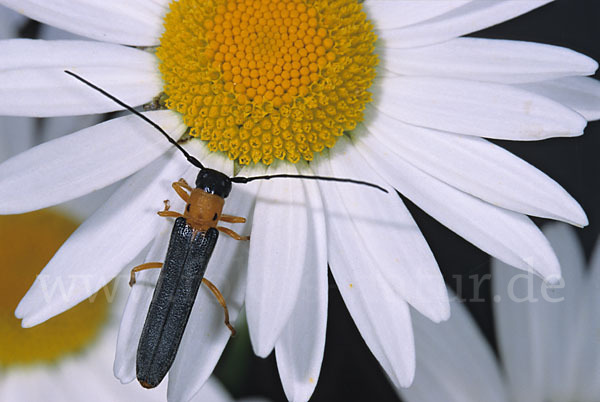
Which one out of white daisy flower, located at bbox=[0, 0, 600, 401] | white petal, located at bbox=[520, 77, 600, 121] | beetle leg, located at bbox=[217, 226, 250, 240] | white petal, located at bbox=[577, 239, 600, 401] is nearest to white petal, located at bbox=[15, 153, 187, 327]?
white daisy flower, located at bbox=[0, 0, 600, 401]

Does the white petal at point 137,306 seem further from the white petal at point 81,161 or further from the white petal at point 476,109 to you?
the white petal at point 476,109

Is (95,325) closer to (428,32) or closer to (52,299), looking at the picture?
(52,299)

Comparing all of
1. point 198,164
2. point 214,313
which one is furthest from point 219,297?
point 198,164

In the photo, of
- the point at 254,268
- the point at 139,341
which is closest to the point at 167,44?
the point at 254,268

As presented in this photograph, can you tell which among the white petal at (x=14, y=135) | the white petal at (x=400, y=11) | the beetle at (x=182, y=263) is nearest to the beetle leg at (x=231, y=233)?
the beetle at (x=182, y=263)

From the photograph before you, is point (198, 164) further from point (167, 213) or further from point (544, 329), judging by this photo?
point (544, 329)

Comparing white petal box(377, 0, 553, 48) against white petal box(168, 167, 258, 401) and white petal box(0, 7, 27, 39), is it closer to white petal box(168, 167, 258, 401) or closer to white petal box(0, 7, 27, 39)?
white petal box(168, 167, 258, 401)
